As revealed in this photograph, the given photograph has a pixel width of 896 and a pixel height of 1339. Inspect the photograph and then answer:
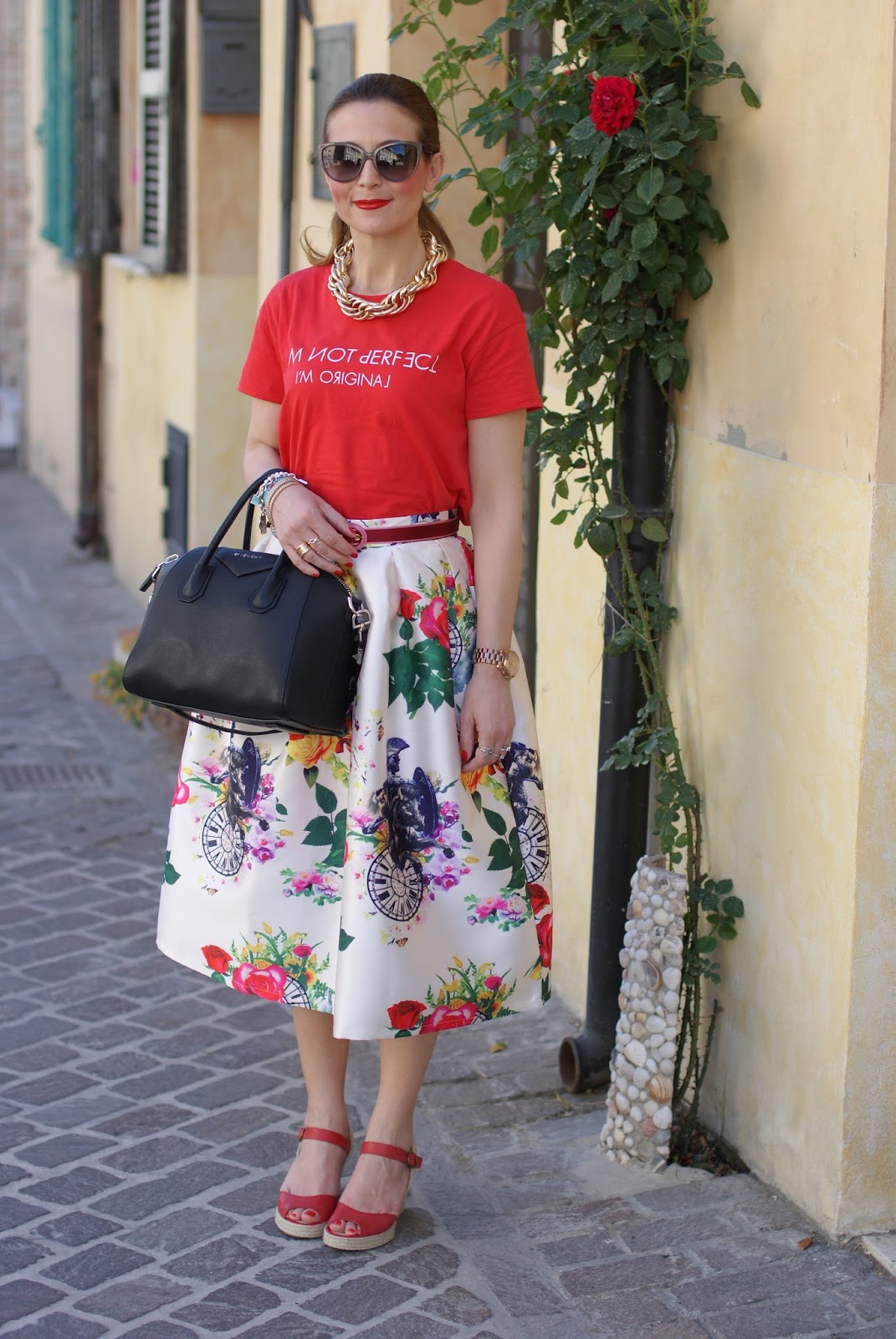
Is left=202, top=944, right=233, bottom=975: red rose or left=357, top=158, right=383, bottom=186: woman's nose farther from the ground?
left=357, top=158, right=383, bottom=186: woman's nose

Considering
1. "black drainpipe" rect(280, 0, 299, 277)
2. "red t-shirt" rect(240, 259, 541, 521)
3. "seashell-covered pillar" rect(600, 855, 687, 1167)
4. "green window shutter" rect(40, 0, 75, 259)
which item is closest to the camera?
"red t-shirt" rect(240, 259, 541, 521)

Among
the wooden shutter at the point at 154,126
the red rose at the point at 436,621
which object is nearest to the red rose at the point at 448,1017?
the red rose at the point at 436,621

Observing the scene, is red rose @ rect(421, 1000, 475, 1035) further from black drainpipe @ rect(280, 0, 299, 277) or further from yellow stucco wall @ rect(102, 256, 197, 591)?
yellow stucco wall @ rect(102, 256, 197, 591)

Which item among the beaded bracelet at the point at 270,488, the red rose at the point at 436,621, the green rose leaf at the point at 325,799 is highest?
the beaded bracelet at the point at 270,488

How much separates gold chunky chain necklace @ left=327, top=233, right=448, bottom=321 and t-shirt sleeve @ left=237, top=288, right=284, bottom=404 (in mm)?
125

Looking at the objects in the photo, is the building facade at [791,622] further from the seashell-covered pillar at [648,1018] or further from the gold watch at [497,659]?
the gold watch at [497,659]

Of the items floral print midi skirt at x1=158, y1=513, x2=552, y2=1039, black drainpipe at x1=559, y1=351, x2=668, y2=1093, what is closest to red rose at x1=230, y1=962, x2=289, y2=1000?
floral print midi skirt at x1=158, y1=513, x2=552, y2=1039

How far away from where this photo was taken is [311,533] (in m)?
2.82

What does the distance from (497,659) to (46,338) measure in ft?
32.9

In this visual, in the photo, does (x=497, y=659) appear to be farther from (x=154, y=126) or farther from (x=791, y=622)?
(x=154, y=126)

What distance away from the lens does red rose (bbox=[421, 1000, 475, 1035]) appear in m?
2.96

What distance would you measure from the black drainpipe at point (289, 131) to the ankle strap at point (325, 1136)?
11.3 feet

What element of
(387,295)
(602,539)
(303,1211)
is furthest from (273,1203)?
A: (387,295)

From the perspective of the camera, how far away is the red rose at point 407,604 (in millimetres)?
2895
